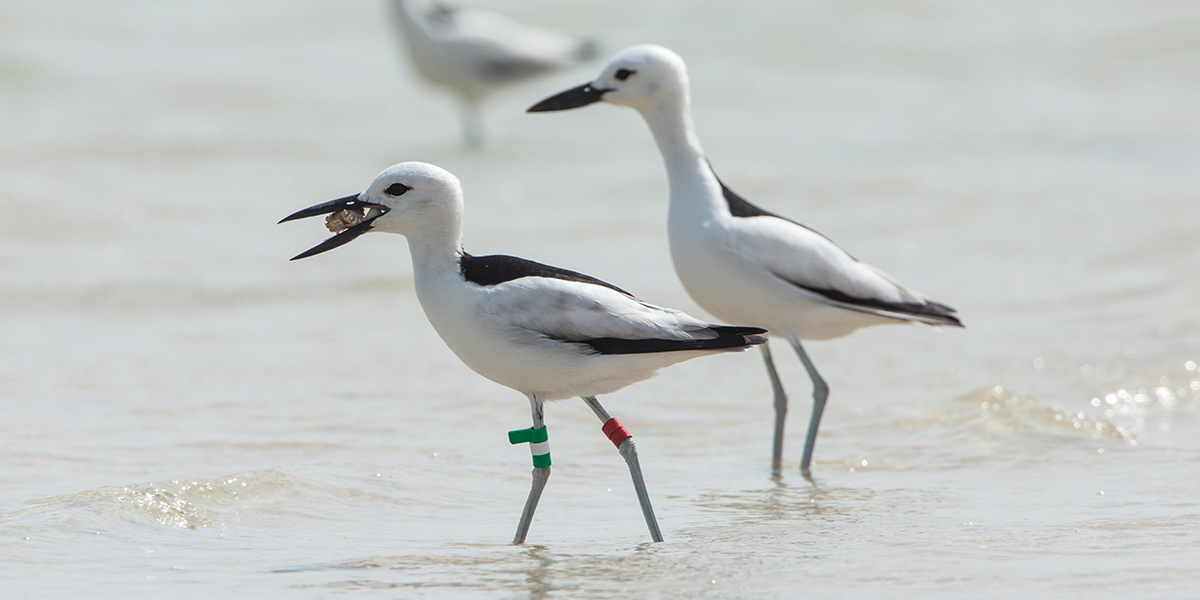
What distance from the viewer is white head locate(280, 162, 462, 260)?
201 inches

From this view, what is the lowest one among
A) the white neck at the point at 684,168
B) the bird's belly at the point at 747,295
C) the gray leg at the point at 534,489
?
the gray leg at the point at 534,489

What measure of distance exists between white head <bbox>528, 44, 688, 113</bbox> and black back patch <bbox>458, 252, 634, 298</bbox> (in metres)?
2.06

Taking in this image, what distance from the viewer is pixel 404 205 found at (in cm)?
510

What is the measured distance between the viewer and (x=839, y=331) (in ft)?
22.7

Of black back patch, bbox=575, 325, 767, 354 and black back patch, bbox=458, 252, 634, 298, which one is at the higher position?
black back patch, bbox=458, 252, 634, 298

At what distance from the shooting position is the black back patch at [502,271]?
504cm

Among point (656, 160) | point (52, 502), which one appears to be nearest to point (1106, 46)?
point (656, 160)

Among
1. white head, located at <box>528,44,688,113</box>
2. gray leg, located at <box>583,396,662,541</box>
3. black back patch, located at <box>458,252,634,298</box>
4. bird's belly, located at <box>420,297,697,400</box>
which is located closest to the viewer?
bird's belly, located at <box>420,297,697,400</box>

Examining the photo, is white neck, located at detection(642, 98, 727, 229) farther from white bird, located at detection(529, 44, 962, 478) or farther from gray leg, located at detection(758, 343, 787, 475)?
gray leg, located at detection(758, 343, 787, 475)

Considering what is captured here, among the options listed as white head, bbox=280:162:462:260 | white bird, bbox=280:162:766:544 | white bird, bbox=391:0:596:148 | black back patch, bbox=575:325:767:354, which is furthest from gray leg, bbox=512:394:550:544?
white bird, bbox=391:0:596:148

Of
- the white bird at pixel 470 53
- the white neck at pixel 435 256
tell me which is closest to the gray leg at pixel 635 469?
the white neck at pixel 435 256

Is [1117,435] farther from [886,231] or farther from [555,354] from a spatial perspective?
[886,231]

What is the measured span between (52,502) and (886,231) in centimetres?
985

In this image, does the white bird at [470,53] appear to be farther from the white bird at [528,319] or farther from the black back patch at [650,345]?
the black back patch at [650,345]
